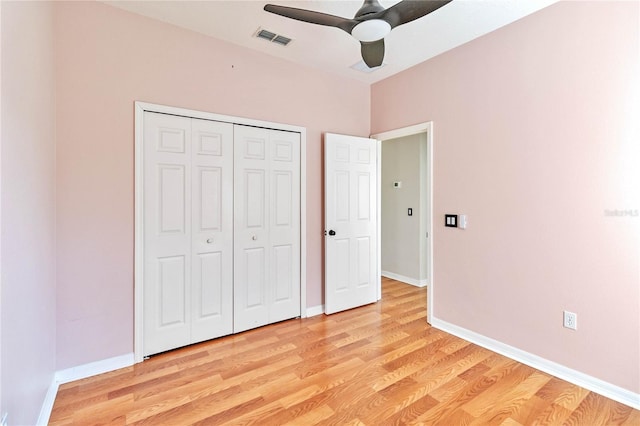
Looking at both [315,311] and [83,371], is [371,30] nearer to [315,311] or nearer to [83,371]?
[315,311]

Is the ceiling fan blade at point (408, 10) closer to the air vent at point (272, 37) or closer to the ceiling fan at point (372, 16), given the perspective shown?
the ceiling fan at point (372, 16)

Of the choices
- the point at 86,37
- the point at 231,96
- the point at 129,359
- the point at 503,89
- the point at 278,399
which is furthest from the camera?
the point at 231,96

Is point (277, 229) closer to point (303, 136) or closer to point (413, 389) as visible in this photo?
point (303, 136)

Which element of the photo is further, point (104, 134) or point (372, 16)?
point (104, 134)

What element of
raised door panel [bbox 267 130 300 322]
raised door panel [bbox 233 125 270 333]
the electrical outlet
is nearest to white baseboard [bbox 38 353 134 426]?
raised door panel [bbox 233 125 270 333]

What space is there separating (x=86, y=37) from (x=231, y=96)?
3.57ft

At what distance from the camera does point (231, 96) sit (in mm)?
2859

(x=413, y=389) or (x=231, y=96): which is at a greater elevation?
(x=231, y=96)

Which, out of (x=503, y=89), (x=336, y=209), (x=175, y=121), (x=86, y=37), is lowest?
(x=336, y=209)

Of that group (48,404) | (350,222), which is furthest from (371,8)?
(48,404)

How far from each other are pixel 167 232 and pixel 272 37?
6.34ft

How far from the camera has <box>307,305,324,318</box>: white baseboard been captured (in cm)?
339

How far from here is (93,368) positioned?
7.41 ft

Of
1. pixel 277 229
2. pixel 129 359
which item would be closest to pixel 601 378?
pixel 277 229
